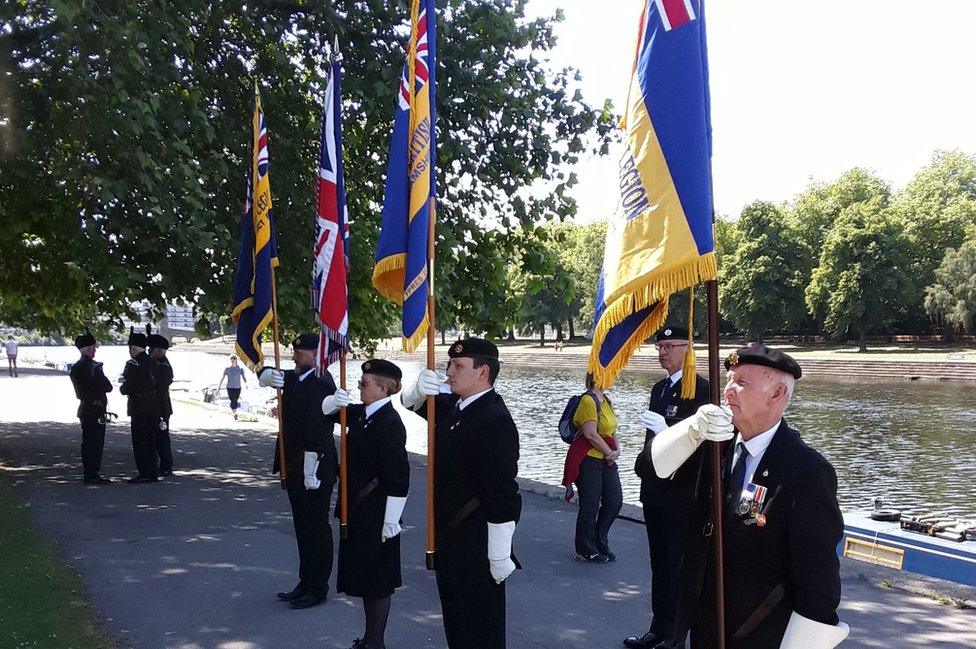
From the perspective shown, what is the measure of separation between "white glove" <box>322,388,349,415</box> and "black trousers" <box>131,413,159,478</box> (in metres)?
7.28

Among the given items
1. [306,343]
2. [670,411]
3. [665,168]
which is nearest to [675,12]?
[665,168]

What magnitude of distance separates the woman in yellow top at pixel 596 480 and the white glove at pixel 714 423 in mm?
5331

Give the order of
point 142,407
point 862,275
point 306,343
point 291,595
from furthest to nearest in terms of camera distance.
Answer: point 862,275
point 142,407
point 306,343
point 291,595

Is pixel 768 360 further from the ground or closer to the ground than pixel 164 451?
further from the ground

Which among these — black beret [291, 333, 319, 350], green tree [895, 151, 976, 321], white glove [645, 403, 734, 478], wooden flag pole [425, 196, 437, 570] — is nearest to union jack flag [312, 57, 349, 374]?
black beret [291, 333, 319, 350]

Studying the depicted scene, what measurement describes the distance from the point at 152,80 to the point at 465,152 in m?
4.27

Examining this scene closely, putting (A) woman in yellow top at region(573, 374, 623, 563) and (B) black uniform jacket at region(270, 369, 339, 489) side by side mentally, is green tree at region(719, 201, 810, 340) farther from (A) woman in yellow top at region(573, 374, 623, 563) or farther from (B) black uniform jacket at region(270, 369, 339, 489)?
(B) black uniform jacket at region(270, 369, 339, 489)

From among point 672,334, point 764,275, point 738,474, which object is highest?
point 764,275

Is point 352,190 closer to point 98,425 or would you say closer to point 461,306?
point 461,306

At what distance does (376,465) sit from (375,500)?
0.23 meters

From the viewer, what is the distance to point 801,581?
311cm

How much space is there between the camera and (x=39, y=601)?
691 centimetres

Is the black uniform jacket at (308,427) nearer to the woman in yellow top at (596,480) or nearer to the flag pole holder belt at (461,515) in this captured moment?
the flag pole holder belt at (461,515)

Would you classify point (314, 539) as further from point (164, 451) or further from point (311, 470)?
point (164, 451)
